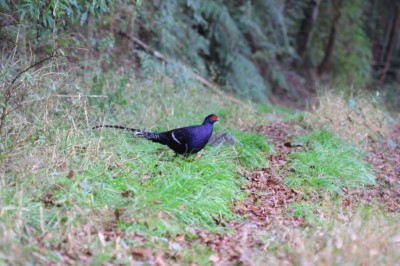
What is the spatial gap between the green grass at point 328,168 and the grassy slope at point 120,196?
0.02 metres

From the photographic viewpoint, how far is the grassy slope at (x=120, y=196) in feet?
11.3

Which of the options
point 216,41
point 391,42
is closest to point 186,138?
A: point 216,41

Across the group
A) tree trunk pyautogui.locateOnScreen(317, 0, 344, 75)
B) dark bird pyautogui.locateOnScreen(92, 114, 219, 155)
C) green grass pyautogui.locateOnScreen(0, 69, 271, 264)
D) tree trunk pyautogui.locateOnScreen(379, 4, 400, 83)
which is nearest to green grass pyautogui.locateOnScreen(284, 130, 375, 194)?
green grass pyautogui.locateOnScreen(0, 69, 271, 264)

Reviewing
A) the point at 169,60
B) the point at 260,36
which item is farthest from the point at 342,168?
the point at 260,36

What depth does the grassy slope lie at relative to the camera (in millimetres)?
3447

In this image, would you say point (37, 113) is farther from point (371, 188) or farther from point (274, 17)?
point (274, 17)

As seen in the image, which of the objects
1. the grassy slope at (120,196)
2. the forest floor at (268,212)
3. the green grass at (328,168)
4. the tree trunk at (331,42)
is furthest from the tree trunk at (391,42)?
the grassy slope at (120,196)

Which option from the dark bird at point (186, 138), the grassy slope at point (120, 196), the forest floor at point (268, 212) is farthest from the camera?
the dark bird at point (186, 138)

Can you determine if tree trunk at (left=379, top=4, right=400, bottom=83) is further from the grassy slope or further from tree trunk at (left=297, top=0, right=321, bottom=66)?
the grassy slope

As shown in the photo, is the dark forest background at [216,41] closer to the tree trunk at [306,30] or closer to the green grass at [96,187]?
Result: the tree trunk at [306,30]

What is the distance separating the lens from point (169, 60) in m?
10.6

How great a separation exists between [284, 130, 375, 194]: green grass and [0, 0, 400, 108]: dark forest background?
2.50 m

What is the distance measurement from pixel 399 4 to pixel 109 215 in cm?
2027

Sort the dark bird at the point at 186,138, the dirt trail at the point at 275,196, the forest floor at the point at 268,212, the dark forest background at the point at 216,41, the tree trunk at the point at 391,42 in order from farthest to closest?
the tree trunk at the point at 391,42 < the dark forest background at the point at 216,41 < the dark bird at the point at 186,138 < the dirt trail at the point at 275,196 < the forest floor at the point at 268,212
